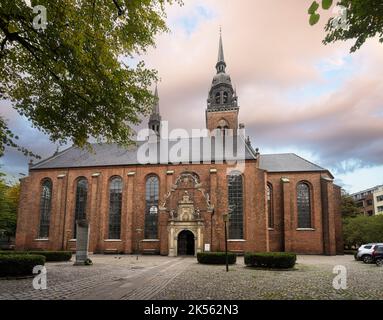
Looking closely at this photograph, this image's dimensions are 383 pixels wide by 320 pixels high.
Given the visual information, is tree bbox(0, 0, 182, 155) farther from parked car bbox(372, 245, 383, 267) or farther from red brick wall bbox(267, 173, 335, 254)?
red brick wall bbox(267, 173, 335, 254)

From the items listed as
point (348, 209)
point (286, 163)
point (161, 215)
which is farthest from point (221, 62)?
point (348, 209)

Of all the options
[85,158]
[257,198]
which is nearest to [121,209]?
[85,158]

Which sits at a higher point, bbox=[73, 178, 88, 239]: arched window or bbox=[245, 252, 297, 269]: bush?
bbox=[73, 178, 88, 239]: arched window

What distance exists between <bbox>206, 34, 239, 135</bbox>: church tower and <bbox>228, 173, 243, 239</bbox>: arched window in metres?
10.6

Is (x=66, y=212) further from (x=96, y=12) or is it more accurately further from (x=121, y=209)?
(x=96, y=12)

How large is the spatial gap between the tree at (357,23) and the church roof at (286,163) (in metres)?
30.2

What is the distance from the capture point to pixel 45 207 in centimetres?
3516

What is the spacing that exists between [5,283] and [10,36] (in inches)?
359

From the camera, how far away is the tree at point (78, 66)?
736 centimetres

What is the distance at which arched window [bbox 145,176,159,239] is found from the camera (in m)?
31.9

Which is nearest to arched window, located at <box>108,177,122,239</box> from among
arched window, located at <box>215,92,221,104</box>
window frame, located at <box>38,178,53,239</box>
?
window frame, located at <box>38,178,53,239</box>

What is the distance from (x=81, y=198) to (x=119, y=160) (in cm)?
616

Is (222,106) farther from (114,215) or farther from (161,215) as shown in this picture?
(114,215)

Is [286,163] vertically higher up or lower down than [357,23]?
higher up
